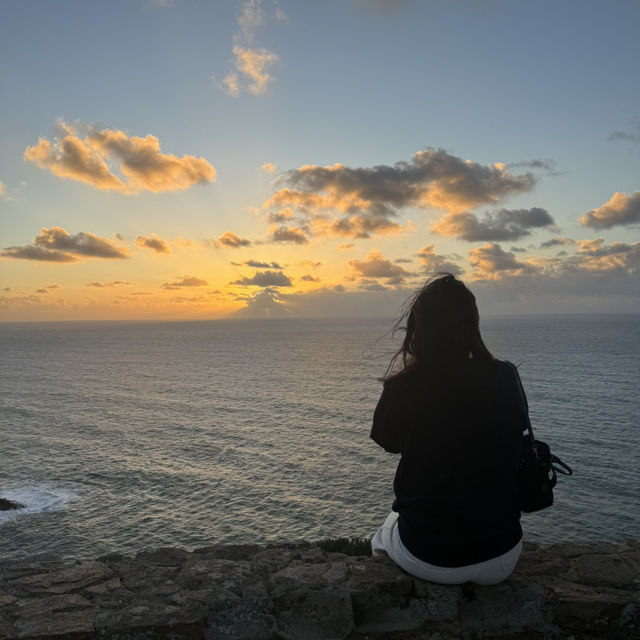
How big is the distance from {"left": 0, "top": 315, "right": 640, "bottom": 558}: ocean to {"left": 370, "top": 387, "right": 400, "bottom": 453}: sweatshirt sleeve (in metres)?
29.4

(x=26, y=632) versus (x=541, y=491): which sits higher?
(x=541, y=491)

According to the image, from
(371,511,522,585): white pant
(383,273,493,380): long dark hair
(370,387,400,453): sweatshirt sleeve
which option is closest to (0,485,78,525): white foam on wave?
(371,511,522,585): white pant

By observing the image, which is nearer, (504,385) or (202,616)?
(504,385)

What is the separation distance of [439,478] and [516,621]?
5.03 ft

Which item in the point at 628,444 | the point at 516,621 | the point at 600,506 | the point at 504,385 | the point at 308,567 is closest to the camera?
the point at 504,385

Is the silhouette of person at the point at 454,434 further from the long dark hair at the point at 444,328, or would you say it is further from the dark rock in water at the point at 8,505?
the dark rock in water at the point at 8,505

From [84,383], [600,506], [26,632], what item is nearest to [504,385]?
[26,632]

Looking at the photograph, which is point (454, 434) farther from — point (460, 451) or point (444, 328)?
point (444, 328)

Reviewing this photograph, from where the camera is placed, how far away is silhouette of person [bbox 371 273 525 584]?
404cm

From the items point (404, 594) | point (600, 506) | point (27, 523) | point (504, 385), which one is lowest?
point (27, 523)

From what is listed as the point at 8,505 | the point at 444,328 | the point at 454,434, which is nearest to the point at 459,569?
the point at 454,434

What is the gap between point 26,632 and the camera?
4.43m

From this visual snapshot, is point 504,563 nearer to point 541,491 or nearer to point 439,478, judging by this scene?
point 541,491

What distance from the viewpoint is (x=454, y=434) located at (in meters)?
4.06
